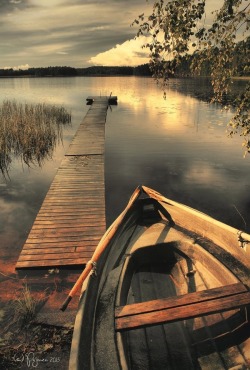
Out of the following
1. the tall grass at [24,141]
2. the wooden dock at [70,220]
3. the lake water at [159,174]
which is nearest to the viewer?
the wooden dock at [70,220]

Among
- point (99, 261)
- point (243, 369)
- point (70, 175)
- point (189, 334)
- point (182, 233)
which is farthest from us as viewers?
point (70, 175)

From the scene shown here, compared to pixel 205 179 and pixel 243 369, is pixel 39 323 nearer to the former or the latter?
pixel 243 369

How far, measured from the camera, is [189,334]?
13.3ft

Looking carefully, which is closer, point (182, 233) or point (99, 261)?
point (99, 261)

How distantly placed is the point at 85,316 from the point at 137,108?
32.8 m

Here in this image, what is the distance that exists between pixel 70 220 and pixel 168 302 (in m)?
4.85

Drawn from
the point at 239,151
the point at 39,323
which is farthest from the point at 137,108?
the point at 39,323

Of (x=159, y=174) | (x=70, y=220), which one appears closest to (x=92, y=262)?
(x=70, y=220)

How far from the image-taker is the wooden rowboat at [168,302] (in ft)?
11.2

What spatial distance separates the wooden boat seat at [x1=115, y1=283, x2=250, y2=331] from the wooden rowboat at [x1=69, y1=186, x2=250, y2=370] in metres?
0.01

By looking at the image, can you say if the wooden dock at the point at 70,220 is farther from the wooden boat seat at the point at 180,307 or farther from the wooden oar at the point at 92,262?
the wooden boat seat at the point at 180,307

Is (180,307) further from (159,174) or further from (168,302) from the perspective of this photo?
(159,174)

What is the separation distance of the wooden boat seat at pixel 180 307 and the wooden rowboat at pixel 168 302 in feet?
0.04

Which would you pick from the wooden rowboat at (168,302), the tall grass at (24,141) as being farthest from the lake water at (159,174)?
the wooden rowboat at (168,302)
